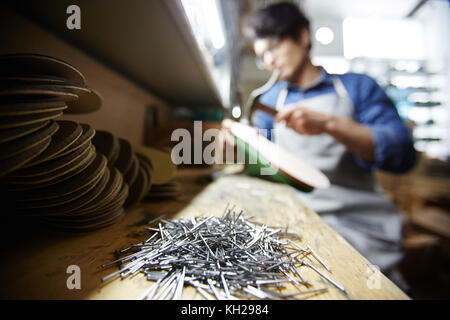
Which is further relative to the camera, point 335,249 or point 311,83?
point 311,83

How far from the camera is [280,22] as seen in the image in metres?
1.81

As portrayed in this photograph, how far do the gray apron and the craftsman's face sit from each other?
35cm

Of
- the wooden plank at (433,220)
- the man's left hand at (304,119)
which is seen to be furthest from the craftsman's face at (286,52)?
the wooden plank at (433,220)

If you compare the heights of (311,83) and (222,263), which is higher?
(311,83)

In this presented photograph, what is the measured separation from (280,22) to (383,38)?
5249mm

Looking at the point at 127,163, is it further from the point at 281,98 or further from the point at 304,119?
the point at 281,98

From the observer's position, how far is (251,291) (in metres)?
0.35

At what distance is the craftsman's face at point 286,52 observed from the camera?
1.85m

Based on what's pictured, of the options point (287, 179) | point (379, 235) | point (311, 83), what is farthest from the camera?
point (311, 83)

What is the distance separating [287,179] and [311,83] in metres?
1.53

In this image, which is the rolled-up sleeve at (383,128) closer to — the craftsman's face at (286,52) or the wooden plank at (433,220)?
the craftsman's face at (286,52)

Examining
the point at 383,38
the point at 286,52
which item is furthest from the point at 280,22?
the point at 383,38
